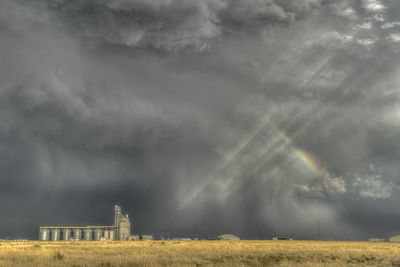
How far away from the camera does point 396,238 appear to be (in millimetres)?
198750

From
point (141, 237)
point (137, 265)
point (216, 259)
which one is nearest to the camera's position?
point (137, 265)

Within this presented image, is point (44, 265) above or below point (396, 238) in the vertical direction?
above

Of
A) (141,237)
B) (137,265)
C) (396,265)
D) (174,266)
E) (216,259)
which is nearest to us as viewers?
(174,266)

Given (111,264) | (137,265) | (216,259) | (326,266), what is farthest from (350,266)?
(111,264)

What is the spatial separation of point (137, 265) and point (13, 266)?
10141 mm

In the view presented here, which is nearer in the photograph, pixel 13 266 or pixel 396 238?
pixel 13 266

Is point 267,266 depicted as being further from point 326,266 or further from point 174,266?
point 174,266

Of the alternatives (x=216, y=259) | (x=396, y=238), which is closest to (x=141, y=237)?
(x=396, y=238)

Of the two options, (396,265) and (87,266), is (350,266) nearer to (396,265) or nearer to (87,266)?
(396,265)

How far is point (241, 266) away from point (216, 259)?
790 cm

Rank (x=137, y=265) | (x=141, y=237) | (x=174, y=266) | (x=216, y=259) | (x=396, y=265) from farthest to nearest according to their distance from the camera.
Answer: (x=141, y=237) → (x=216, y=259) → (x=396, y=265) → (x=137, y=265) → (x=174, y=266)

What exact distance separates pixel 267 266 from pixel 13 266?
71.5 feet

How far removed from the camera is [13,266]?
96.4ft

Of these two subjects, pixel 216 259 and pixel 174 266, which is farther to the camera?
pixel 216 259
